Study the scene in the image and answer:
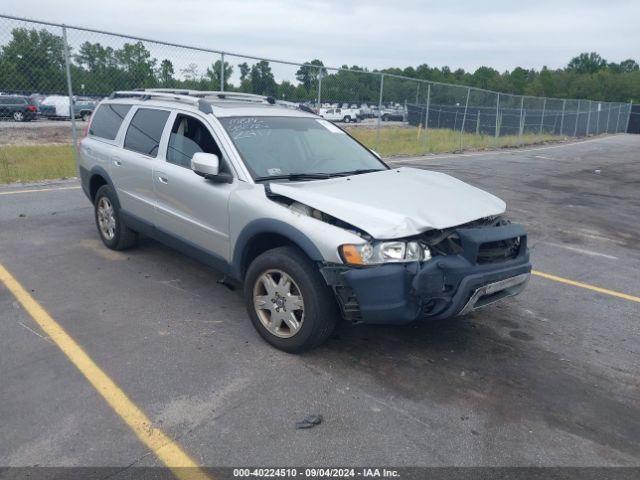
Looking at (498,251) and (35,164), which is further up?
(498,251)

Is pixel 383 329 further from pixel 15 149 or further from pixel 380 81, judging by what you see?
pixel 15 149

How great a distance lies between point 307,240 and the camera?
3447mm

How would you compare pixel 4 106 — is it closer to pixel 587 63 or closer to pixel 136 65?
pixel 136 65

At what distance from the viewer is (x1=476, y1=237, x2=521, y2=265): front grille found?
11.7 feet

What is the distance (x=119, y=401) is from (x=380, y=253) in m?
1.77

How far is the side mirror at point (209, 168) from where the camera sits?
3.93 metres

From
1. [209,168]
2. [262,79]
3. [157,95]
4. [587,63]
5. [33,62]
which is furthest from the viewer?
[587,63]

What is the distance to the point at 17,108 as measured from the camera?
1808 cm

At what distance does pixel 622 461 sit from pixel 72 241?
568cm

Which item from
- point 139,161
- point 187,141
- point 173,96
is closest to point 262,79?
point 173,96

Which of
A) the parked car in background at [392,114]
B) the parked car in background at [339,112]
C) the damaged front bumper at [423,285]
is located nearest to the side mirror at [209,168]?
the damaged front bumper at [423,285]

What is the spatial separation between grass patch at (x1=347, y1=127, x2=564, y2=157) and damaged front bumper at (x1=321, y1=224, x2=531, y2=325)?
1325 centimetres

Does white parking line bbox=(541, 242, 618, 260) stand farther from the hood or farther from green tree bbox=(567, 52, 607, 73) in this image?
green tree bbox=(567, 52, 607, 73)

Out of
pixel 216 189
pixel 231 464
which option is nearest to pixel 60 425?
pixel 231 464
